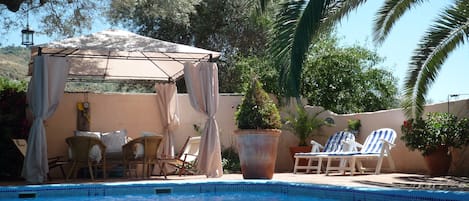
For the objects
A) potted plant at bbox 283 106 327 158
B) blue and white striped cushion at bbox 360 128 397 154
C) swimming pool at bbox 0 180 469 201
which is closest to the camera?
swimming pool at bbox 0 180 469 201

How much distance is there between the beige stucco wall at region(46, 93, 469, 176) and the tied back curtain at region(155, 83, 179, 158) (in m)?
0.31

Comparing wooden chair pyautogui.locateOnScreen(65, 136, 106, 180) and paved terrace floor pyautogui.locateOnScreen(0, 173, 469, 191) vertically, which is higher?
wooden chair pyautogui.locateOnScreen(65, 136, 106, 180)

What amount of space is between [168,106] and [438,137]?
17.4 ft

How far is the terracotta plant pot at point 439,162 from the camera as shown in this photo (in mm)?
9586

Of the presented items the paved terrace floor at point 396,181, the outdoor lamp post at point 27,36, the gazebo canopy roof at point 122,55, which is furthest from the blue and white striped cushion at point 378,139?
the outdoor lamp post at point 27,36

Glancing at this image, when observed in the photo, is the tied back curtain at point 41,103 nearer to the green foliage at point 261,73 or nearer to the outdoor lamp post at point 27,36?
the outdoor lamp post at point 27,36

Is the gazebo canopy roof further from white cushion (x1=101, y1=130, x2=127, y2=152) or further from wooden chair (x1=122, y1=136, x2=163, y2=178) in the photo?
wooden chair (x1=122, y1=136, x2=163, y2=178)

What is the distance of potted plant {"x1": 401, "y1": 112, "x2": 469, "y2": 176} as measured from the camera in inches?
370

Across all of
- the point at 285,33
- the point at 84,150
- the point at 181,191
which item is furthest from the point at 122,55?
the point at 285,33

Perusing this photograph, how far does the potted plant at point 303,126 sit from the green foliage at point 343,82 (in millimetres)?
2214

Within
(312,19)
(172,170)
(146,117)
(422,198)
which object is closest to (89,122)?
(146,117)

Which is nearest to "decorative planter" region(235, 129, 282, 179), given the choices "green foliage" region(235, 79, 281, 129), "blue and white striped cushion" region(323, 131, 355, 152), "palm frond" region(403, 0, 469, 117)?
"green foliage" region(235, 79, 281, 129)

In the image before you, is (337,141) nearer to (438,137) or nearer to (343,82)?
(438,137)

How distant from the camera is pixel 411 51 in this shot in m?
8.96
